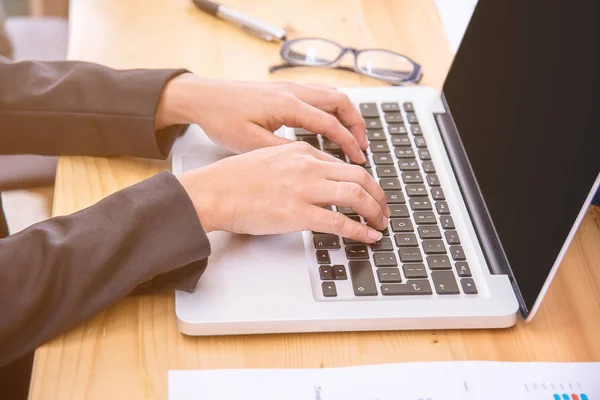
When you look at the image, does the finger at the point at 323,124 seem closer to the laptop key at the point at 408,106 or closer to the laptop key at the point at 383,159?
the laptop key at the point at 383,159

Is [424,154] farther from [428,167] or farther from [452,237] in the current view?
[452,237]

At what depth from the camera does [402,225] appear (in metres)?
0.70

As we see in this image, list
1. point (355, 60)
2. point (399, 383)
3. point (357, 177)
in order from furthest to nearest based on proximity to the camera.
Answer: point (355, 60) < point (357, 177) < point (399, 383)

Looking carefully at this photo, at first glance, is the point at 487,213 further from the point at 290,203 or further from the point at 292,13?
the point at 292,13

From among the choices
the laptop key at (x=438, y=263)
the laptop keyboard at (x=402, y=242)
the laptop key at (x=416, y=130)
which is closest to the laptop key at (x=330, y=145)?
the laptop keyboard at (x=402, y=242)

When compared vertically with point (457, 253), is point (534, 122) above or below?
above

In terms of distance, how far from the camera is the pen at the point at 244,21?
3.31 ft

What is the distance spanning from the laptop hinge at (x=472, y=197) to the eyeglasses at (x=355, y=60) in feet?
0.34

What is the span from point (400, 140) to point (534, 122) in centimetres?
19

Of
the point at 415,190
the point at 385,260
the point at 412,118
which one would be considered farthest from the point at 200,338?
the point at 412,118

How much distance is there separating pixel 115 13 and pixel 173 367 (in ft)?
2.14

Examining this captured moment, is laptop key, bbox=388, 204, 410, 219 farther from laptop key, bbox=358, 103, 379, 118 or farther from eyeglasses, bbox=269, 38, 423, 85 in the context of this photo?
eyeglasses, bbox=269, 38, 423, 85

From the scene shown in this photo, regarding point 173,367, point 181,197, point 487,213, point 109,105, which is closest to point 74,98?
point 109,105

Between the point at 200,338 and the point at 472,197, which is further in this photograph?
the point at 472,197
